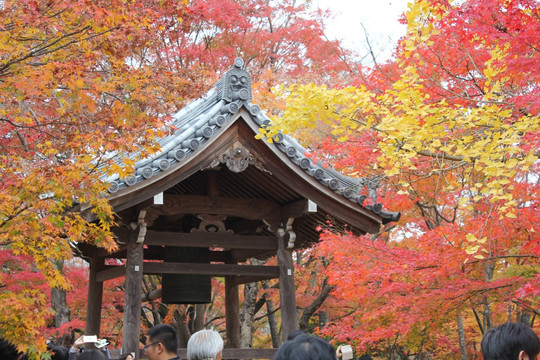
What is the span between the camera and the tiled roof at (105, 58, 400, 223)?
21.3ft

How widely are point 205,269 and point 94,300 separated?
215 centimetres

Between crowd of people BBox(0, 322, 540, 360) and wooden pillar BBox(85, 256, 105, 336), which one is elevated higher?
wooden pillar BBox(85, 256, 105, 336)

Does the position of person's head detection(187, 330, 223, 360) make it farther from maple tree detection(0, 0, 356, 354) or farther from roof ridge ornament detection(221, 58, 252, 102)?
roof ridge ornament detection(221, 58, 252, 102)

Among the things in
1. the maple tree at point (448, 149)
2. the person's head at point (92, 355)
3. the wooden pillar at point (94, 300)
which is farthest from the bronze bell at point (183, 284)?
the person's head at point (92, 355)

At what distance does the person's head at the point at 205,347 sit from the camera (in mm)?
3010

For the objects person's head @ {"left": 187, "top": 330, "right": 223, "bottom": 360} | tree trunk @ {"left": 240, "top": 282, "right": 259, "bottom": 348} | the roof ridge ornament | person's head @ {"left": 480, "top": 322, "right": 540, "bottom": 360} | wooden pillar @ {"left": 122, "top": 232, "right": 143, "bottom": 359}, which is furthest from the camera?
tree trunk @ {"left": 240, "top": 282, "right": 259, "bottom": 348}

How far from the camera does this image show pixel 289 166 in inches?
277

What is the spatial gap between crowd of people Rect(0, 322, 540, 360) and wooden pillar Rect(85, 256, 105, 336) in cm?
492

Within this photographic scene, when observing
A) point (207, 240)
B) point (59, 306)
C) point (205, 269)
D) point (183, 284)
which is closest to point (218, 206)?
point (207, 240)

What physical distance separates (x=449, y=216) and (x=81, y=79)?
10.6 m

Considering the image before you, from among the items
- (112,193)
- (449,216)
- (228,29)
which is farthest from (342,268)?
(228,29)

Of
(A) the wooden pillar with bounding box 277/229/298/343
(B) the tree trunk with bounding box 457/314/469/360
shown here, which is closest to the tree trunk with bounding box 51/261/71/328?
(A) the wooden pillar with bounding box 277/229/298/343

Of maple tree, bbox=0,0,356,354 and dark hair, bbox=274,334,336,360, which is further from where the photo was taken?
maple tree, bbox=0,0,356,354

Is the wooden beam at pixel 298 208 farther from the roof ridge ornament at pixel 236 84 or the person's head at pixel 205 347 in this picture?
the person's head at pixel 205 347
